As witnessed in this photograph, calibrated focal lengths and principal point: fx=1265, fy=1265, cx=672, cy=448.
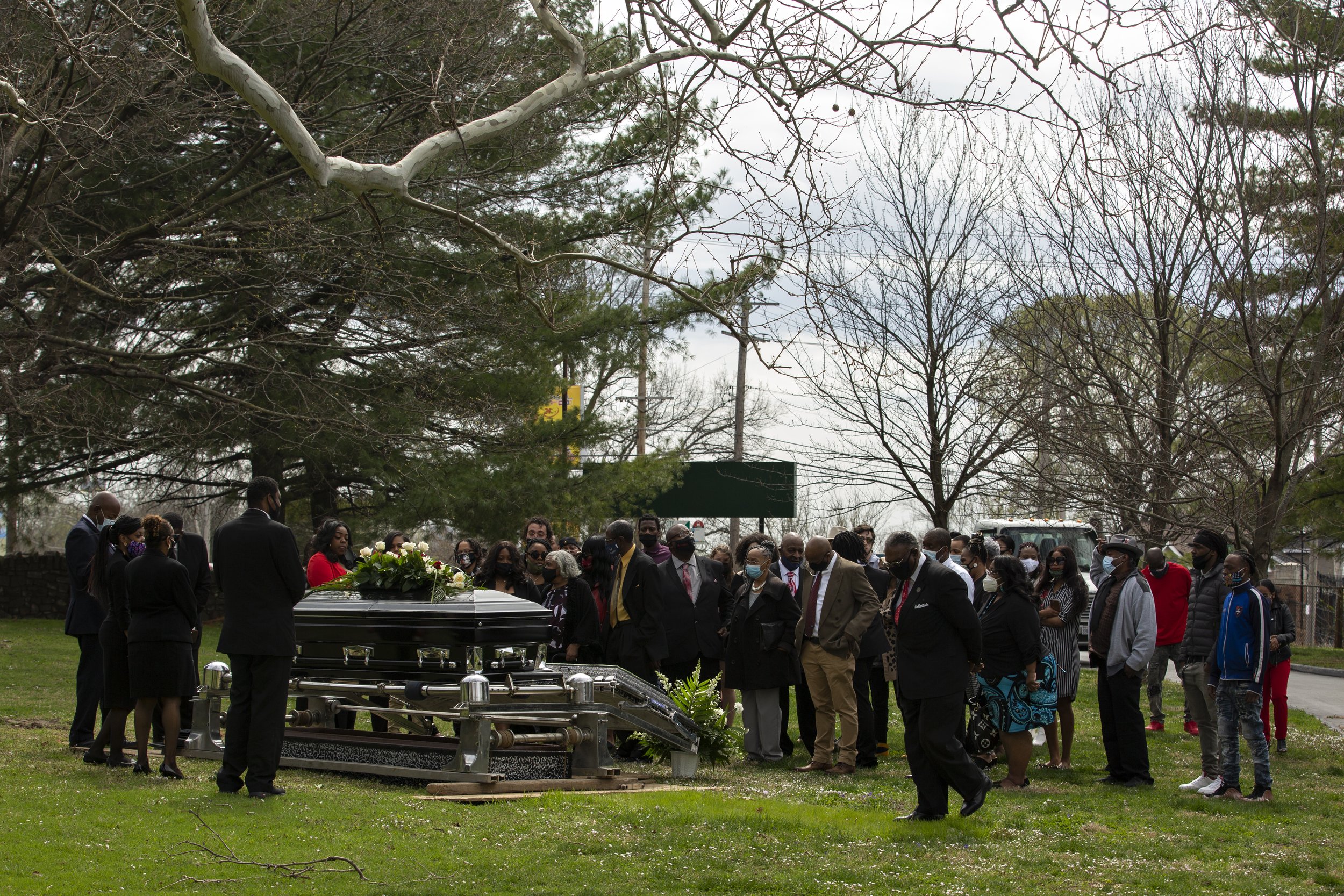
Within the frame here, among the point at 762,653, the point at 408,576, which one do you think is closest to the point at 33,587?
the point at 408,576

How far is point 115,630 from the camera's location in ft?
28.2

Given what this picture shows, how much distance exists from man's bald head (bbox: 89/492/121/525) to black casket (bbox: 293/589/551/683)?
5.15 feet

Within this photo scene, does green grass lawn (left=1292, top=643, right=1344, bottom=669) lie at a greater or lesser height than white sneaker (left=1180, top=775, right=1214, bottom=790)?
greater

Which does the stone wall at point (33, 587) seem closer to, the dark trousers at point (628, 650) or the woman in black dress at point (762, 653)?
the dark trousers at point (628, 650)

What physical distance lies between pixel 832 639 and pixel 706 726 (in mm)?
1200

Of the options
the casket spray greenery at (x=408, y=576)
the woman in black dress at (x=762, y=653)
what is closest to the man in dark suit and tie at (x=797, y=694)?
the woman in black dress at (x=762, y=653)

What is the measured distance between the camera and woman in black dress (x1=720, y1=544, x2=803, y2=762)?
10.4 m

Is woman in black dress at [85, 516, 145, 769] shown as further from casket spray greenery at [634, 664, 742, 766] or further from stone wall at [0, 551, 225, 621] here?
stone wall at [0, 551, 225, 621]

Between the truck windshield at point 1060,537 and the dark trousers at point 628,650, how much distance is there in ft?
44.3

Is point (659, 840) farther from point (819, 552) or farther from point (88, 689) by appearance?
point (88, 689)

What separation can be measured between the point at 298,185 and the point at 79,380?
13.8 feet

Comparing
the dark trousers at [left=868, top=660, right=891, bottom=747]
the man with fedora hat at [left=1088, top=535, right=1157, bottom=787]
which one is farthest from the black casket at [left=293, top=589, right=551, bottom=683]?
the man with fedora hat at [left=1088, top=535, right=1157, bottom=787]

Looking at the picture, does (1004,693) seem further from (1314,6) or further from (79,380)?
(79,380)

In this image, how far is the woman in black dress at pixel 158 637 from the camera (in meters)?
8.20
